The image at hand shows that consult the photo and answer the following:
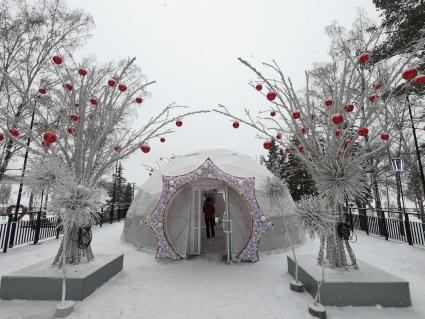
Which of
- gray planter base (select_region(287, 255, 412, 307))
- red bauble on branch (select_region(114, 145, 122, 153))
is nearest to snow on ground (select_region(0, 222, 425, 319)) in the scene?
gray planter base (select_region(287, 255, 412, 307))

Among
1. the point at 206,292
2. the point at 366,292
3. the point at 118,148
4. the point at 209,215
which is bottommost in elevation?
the point at 206,292

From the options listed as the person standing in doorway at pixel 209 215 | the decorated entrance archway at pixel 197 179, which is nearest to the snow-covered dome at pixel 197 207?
the decorated entrance archway at pixel 197 179

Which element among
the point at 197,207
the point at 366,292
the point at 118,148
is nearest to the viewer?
the point at 366,292

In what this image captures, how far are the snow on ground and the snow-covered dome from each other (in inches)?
35.9

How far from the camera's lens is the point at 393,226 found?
434 inches

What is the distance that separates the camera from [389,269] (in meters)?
7.04

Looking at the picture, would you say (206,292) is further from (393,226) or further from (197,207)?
(393,226)

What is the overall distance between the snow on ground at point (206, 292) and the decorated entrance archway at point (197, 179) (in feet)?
1.28

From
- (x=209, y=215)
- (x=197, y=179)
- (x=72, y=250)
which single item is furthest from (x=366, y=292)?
(x=209, y=215)

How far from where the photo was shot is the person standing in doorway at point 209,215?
1105cm

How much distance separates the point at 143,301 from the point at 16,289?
2777 millimetres

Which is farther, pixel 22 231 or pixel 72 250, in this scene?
pixel 22 231

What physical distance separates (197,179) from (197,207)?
2260mm

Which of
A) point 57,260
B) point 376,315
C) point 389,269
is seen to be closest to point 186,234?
point 57,260
